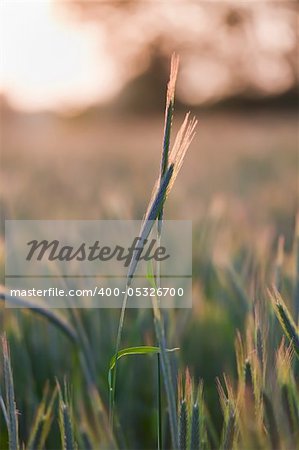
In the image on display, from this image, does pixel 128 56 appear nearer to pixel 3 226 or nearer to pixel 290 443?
pixel 3 226

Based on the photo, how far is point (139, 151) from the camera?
2857mm

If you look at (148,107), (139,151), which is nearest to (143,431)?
(139,151)

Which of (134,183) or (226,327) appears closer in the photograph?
(226,327)

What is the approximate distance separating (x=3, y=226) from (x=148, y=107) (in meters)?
9.06

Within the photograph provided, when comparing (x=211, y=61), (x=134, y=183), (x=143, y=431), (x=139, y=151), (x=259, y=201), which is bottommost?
(x=143, y=431)

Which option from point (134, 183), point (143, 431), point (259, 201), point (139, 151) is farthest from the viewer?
point (139, 151)

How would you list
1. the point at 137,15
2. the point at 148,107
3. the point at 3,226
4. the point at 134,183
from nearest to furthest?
the point at 3,226, the point at 134,183, the point at 137,15, the point at 148,107

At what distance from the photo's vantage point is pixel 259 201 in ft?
4.51

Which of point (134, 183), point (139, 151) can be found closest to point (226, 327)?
point (134, 183)

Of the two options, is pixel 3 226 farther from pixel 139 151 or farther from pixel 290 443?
pixel 139 151

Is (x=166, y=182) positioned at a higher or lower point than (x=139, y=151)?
lower

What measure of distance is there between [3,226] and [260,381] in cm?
59

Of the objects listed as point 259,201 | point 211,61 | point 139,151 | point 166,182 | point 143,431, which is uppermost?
point 211,61

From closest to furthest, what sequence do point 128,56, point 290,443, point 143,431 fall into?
point 290,443
point 143,431
point 128,56
